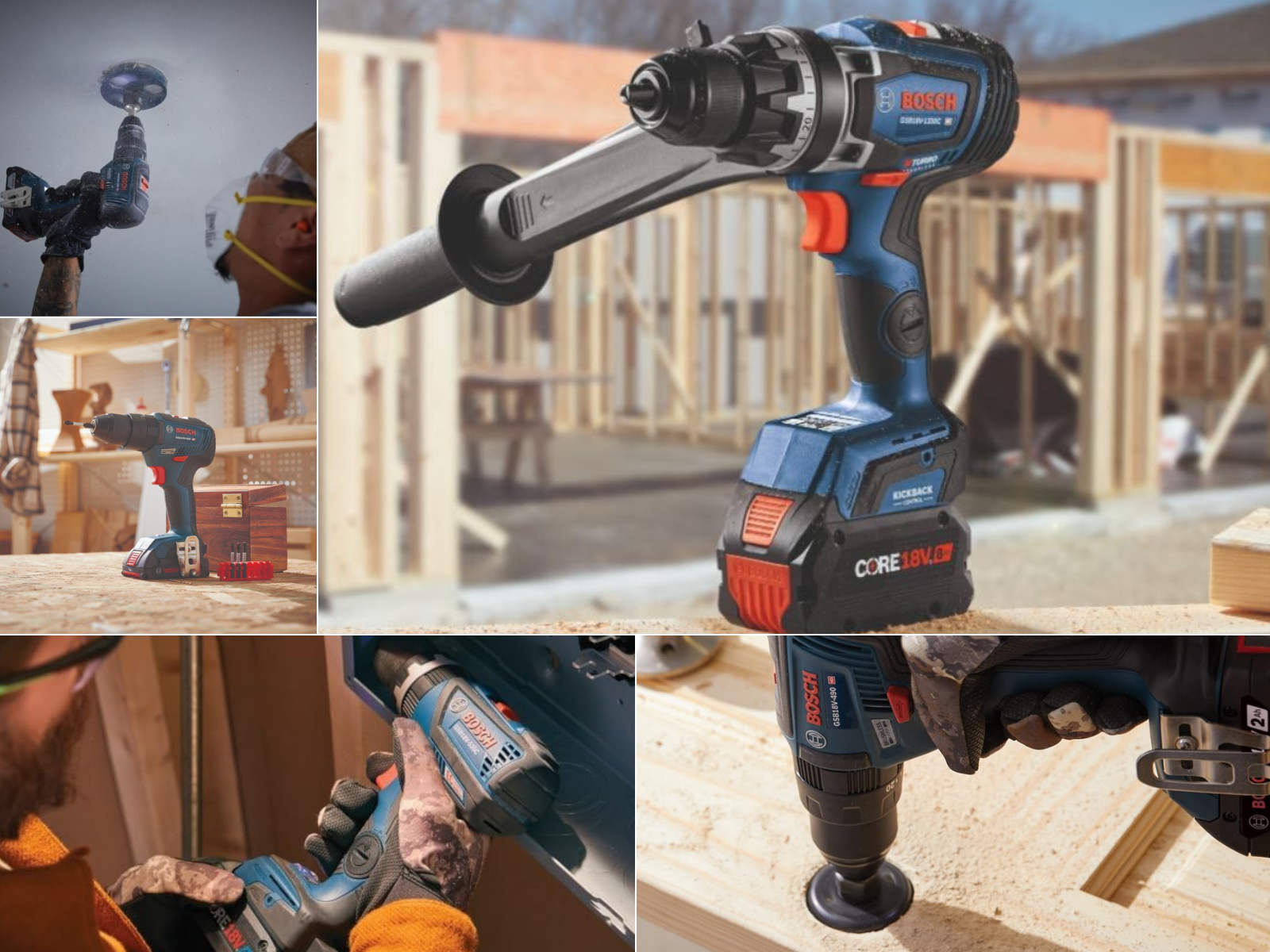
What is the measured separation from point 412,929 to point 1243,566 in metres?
0.84

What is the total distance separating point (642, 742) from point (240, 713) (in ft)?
1.39

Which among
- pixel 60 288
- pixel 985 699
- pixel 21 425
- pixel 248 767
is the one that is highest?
pixel 60 288

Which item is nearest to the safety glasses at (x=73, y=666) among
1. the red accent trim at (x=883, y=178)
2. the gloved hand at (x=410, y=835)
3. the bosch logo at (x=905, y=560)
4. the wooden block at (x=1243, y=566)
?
the gloved hand at (x=410, y=835)

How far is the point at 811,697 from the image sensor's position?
3.68 ft

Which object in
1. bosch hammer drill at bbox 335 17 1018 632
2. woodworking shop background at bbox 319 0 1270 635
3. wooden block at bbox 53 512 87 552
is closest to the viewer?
bosch hammer drill at bbox 335 17 1018 632

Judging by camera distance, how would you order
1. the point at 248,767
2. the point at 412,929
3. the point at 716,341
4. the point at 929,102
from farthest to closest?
the point at 716,341 → the point at 248,767 → the point at 412,929 → the point at 929,102

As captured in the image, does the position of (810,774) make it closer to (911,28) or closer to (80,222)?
(911,28)

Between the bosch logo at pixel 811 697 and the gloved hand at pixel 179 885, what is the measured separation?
57cm

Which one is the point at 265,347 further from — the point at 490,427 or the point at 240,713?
the point at 490,427

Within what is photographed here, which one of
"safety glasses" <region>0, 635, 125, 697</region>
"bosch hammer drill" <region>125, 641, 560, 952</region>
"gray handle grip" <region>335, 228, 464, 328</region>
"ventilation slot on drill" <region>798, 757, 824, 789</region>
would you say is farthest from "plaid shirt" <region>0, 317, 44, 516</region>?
"ventilation slot on drill" <region>798, 757, 824, 789</region>

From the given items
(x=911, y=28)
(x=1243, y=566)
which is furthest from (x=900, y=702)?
(x=911, y=28)

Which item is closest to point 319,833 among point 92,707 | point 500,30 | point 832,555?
point 92,707

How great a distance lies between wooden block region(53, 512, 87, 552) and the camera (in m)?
1.18

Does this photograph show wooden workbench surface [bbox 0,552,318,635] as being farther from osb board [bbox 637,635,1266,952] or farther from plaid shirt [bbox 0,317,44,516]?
osb board [bbox 637,635,1266,952]
